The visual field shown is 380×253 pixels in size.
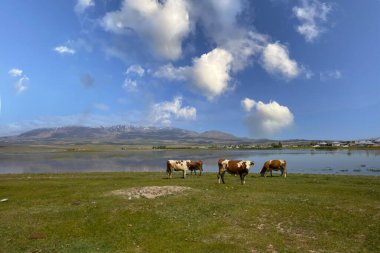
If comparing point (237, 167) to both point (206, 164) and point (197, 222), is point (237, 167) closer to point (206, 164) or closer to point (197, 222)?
point (197, 222)

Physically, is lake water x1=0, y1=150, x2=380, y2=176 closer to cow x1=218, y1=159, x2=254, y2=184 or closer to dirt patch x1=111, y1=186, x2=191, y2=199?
cow x1=218, y1=159, x2=254, y2=184

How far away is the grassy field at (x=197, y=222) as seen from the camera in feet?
59.6

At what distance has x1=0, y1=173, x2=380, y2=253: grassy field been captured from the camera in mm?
18156

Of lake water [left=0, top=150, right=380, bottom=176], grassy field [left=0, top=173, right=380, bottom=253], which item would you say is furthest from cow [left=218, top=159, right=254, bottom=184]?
lake water [left=0, top=150, right=380, bottom=176]

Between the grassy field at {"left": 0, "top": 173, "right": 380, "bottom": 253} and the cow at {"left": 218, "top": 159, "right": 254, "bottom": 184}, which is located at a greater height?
the cow at {"left": 218, "top": 159, "right": 254, "bottom": 184}

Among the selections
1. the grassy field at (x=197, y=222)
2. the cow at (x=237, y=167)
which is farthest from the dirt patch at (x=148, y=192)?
the cow at (x=237, y=167)

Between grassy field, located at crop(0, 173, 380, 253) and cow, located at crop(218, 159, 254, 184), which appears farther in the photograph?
cow, located at crop(218, 159, 254, 184)

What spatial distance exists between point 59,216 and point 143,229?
6.80 metres

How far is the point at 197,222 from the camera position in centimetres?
2170

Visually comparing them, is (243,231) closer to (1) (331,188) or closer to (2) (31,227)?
(2) (31,227)

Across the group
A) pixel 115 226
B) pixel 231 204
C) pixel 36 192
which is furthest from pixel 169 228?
pixel 36 192

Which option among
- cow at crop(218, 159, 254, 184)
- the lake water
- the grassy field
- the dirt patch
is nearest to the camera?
the grassy field

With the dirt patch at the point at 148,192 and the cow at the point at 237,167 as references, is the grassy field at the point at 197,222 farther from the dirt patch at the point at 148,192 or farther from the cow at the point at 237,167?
the cow at the point at 237,167

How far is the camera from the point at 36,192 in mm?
33469
